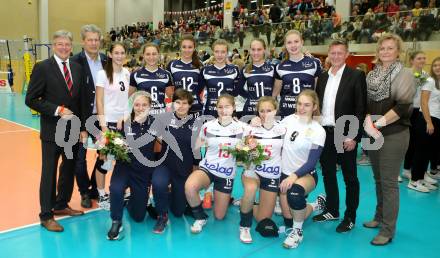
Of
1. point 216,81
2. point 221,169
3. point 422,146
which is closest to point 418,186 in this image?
point 422,146

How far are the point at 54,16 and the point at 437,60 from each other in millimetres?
28304

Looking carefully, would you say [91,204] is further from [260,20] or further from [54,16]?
[54,16]

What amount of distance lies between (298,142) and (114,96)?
209 centimetres

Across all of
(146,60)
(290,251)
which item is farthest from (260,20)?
(290,251)

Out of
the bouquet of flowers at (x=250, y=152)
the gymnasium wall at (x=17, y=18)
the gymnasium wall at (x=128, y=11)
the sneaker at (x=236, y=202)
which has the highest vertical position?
the gymnasium wall at (x=128, y=11)

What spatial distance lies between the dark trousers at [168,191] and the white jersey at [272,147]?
0.93 metres

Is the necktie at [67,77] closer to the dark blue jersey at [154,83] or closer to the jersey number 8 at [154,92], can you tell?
the dark blue jersey at [154,83]

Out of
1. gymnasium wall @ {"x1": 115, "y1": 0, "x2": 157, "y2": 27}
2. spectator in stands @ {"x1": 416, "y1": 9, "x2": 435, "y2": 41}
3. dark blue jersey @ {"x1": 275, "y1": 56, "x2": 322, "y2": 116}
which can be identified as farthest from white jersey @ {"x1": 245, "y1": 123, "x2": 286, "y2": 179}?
gymnasium wall @ {"x1": 115, "y1": 0, "x2": 157, "y2": 27}

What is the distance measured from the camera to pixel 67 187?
167 inches

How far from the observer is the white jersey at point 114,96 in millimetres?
4340

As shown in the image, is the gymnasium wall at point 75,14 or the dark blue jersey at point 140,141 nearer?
the dark blue jersey at point 140,141

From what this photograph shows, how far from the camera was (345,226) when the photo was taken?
4.05 meters

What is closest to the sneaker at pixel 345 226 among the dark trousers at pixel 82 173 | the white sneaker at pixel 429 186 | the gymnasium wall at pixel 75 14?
the white sneaker at pixel 429 186

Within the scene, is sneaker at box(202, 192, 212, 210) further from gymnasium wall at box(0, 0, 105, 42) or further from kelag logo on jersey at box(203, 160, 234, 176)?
gymnasium wall at box(0, 0, 105, 42)
